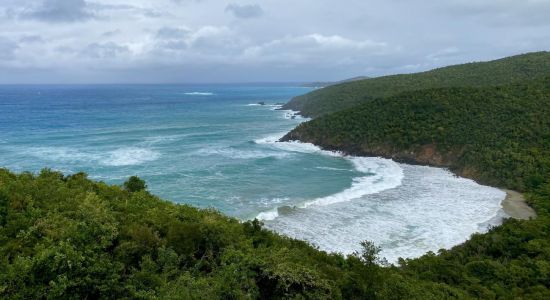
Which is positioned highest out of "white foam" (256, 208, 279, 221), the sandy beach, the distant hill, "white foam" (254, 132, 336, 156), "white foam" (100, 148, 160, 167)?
the distant hill

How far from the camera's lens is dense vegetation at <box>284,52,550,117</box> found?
7006 cm

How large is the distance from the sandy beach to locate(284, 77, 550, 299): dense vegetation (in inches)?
29.2

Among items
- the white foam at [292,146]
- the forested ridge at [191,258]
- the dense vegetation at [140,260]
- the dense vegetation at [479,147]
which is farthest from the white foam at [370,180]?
the dense vegetation at [140,260]

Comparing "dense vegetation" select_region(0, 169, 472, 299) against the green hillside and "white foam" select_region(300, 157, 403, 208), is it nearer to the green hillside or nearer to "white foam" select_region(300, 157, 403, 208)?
the green hillside

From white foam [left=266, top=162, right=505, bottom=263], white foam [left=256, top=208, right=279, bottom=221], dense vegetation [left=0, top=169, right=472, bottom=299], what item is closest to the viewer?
dense vegetation [left=0, top=169, right=472, bottom=299]

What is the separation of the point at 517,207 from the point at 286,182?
63.1 ft

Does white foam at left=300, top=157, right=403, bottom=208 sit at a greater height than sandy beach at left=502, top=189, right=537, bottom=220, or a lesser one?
greater

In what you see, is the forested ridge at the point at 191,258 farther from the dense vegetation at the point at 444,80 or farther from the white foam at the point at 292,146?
the dense vegetation at the point at 444,80

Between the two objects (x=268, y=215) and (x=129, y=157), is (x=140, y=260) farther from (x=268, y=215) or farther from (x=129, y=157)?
(x=129, y=157)

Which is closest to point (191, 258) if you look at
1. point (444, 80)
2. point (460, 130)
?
point (460, 130)

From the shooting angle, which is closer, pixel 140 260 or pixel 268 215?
pixel 140 260

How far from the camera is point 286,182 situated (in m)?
37.9

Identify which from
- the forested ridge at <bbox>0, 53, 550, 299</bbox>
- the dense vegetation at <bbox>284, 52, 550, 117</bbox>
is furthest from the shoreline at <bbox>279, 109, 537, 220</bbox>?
the dense vegetation at <bbox>284, 52, 550, 117</bbox>

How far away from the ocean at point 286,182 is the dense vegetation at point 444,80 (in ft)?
90.8
